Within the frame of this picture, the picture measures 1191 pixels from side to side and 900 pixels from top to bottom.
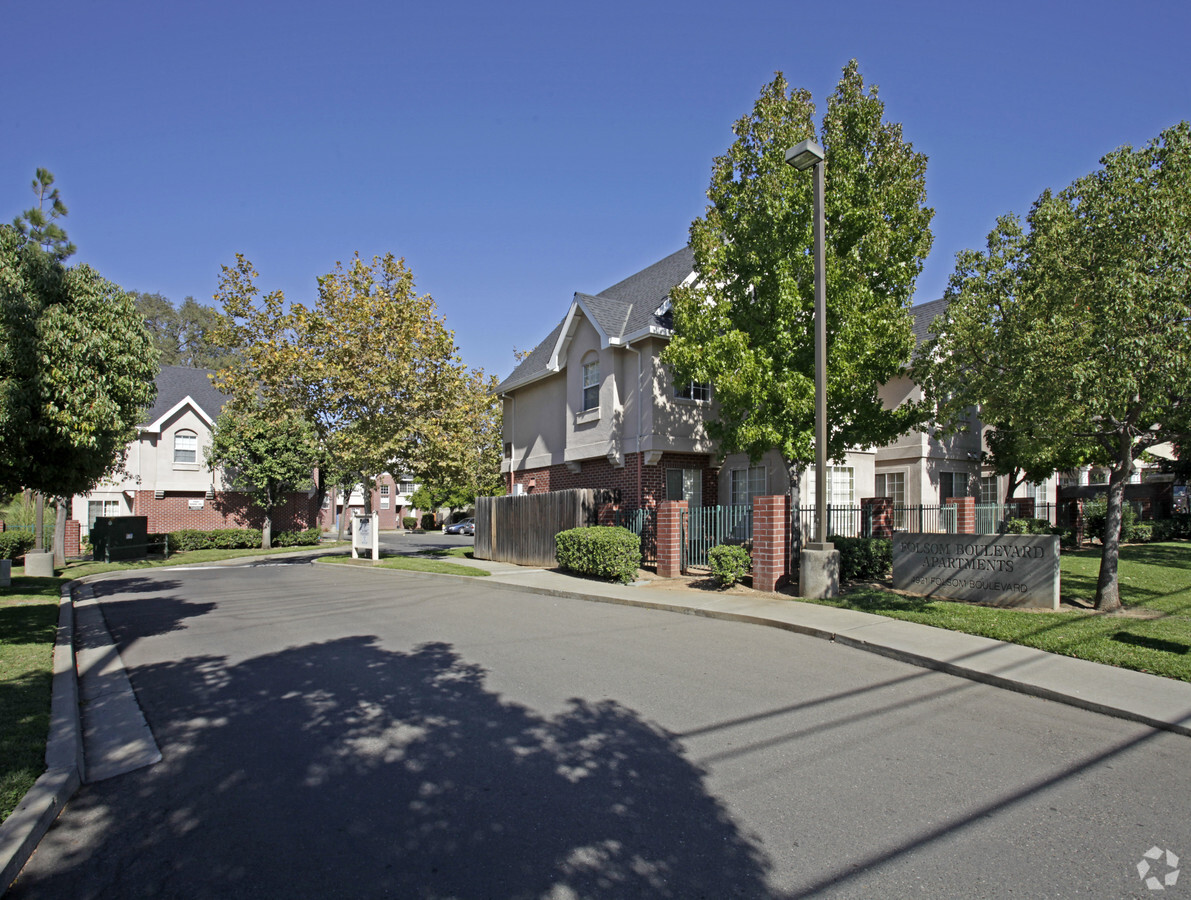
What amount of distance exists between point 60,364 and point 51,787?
5.75 meters

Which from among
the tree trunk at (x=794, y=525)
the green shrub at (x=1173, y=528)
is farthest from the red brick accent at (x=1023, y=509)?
the tree trunk at (x=794, y=525)

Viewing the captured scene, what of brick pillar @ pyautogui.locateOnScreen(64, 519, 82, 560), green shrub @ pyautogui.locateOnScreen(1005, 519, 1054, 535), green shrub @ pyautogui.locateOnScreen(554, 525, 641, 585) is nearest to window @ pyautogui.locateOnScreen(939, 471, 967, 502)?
green shrub @ pyautogui.locateOnScreen(1005, 519, 1054, 535)

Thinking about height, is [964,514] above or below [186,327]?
below

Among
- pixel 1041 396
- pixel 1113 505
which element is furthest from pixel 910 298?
pixel 1113 505

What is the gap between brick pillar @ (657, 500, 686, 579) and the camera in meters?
15.5

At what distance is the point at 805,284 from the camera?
14562 millimetres

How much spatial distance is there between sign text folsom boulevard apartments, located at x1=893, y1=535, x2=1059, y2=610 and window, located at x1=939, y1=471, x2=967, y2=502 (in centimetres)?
1148

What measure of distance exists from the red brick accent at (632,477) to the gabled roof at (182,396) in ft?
72.7

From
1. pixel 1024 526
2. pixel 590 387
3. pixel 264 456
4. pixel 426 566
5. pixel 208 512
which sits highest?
pixel 590 387

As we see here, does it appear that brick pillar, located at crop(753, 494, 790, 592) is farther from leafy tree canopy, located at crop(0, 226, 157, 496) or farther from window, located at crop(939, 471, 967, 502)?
window, located at crop(939, 471, 967, 502)

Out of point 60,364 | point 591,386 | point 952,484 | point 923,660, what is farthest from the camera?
point 952,484

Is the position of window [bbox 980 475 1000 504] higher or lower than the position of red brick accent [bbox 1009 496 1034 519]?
higher

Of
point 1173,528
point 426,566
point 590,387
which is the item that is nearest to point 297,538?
point 426,566

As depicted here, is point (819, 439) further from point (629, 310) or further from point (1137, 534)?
point (1137, 534)
